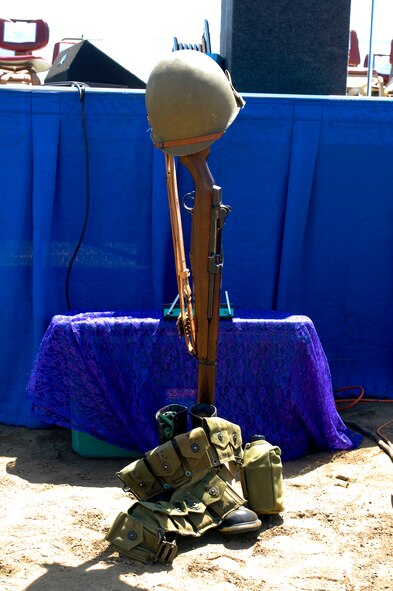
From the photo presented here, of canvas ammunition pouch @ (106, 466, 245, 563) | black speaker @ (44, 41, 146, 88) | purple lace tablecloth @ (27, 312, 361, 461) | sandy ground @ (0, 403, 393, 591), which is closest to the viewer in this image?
sandy ground @ (0, 403, 393, 591)

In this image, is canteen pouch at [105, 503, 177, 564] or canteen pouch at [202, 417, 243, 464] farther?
canteen pouch at [202, 417, 243, 464]

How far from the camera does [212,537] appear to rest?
10.1 ft

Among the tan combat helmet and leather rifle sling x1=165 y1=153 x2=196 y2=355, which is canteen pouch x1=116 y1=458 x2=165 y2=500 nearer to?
leather rifle sling x1=165 y1=153 x2=196 y2=355

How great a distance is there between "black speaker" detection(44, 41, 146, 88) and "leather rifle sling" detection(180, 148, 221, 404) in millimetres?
1917

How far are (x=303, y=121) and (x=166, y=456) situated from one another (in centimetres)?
201

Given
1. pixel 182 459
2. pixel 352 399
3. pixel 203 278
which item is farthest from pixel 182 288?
pixel 352 399

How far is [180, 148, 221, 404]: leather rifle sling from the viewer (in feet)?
9.72

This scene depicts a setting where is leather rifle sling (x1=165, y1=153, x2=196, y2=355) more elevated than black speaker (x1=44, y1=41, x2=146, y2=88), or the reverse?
black speaker (x1=44, y1=41, x2=146, y2=88)

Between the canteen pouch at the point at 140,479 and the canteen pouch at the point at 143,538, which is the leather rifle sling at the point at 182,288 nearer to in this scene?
the canteen pouch at the point at 140,479

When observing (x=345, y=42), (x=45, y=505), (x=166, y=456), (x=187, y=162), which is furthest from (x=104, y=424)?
(x=345, y=42)

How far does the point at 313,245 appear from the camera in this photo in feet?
14.4

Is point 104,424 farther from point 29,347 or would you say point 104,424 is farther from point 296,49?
point 296,49

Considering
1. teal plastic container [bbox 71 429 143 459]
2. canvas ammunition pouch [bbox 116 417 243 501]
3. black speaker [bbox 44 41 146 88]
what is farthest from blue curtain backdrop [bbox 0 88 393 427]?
canvas ammunition pouch [bbox 116 417 243 501]

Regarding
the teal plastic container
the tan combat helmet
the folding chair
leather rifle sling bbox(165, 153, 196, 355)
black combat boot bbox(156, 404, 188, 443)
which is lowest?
the teal plastic container
